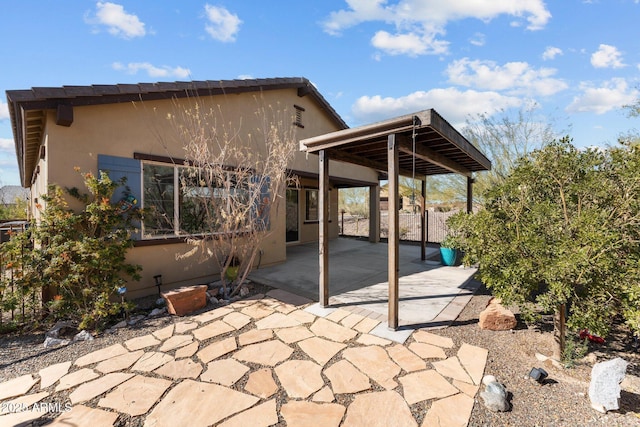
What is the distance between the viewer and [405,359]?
2965 millimetres

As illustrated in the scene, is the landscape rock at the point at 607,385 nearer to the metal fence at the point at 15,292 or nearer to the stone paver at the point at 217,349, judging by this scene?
the stone paver at the point at 217,349

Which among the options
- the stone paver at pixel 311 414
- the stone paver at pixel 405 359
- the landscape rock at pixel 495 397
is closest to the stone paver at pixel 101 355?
the stone paver at pixel 311 414

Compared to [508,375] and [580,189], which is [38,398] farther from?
[580,189]

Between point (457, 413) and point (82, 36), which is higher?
point (82, 36)

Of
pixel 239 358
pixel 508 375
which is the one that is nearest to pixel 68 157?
pixel 239 358

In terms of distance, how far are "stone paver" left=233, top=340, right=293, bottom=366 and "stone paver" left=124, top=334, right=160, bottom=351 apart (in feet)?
3.86

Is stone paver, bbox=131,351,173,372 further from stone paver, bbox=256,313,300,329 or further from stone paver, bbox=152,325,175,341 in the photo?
stone paver, bbox=256,313,300,329

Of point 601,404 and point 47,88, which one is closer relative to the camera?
point 601,404

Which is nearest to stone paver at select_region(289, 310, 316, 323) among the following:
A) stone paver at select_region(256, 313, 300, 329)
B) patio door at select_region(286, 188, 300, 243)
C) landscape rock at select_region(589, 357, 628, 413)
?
stone paver at select_region(256, 313, 300, 329)

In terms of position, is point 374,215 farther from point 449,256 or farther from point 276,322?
point 276,322

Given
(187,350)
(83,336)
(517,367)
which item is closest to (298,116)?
(187,350)

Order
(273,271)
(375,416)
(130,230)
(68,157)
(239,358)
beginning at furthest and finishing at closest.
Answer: (273,271)
(130,230)
(68,157)
(239,358)
(375,416)

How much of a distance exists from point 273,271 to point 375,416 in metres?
4.77

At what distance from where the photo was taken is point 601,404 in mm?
2193
